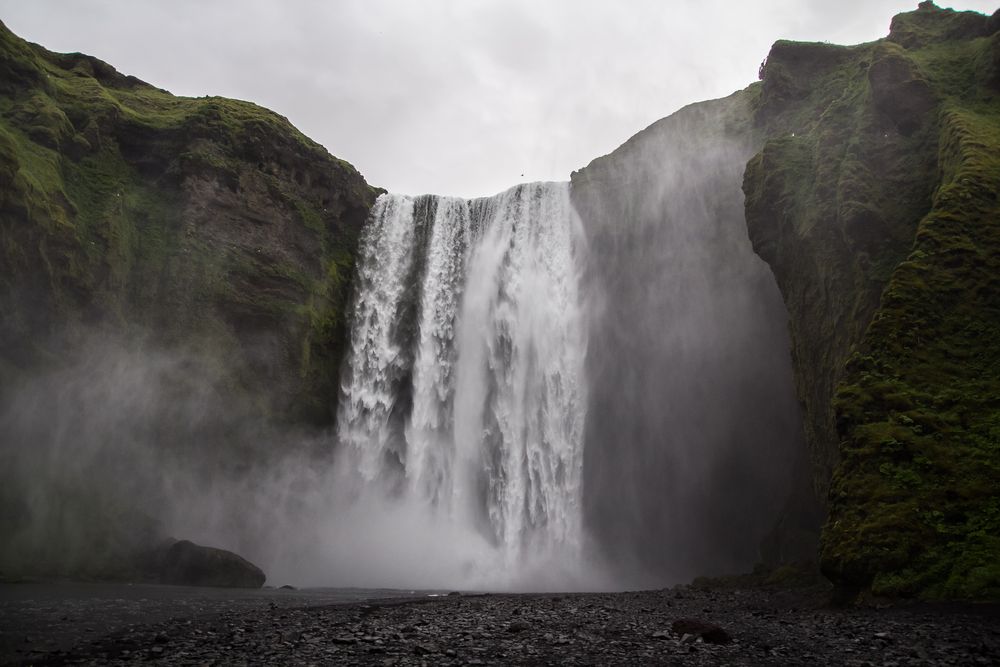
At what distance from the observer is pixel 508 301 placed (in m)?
37.2

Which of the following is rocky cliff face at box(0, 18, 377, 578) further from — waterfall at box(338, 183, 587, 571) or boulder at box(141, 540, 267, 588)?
waterfall at box(338, 183, 587, 571)

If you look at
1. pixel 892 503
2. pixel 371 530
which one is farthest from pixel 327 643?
pixel 371 530

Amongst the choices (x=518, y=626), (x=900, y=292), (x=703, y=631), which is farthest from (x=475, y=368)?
(x=703, y=631)

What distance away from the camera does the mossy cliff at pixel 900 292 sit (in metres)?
11.3

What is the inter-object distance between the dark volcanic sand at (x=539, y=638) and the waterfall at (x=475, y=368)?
18.2 m

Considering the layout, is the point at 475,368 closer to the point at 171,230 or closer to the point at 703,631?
the point at 171,230

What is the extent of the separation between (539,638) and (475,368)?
2593 cm

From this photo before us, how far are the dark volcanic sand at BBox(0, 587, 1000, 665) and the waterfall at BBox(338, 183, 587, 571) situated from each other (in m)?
18.2

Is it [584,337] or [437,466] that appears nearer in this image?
[437,466]

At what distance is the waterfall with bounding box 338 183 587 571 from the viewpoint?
1292 inches

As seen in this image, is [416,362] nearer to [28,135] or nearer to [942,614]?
[28,135]

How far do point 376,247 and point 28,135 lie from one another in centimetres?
1689

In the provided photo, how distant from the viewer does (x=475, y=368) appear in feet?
118

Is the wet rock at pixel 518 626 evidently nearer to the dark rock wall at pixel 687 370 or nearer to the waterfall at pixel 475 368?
the waterfall at pixel 475 368
